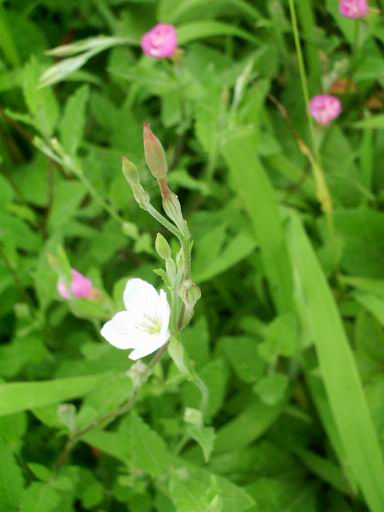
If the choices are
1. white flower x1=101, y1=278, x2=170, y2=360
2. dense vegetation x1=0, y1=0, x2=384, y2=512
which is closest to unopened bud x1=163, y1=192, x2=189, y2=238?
white flower x1=101, y1=278, x2=170, y2=360

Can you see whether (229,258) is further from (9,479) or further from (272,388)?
(9,479)

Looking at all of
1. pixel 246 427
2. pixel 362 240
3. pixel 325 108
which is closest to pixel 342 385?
pixel 246 427

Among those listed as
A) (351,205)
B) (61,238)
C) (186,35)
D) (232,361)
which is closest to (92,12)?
(186,35)

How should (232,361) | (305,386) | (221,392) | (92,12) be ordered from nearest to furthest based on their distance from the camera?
(221,392)
(232,361)
(305,386)
(92,12)

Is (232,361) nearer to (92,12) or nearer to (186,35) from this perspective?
(186,35)

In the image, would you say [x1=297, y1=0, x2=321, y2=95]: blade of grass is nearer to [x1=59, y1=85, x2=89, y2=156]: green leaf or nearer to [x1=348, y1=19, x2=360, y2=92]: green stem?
[x1=348, y1=19, x2=360, y2=92]: green stem

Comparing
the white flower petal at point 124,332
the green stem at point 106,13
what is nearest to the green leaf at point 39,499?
the white flower petal at point 124,332

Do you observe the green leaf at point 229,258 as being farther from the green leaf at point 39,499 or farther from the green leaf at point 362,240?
the green leaf at point 39,499
